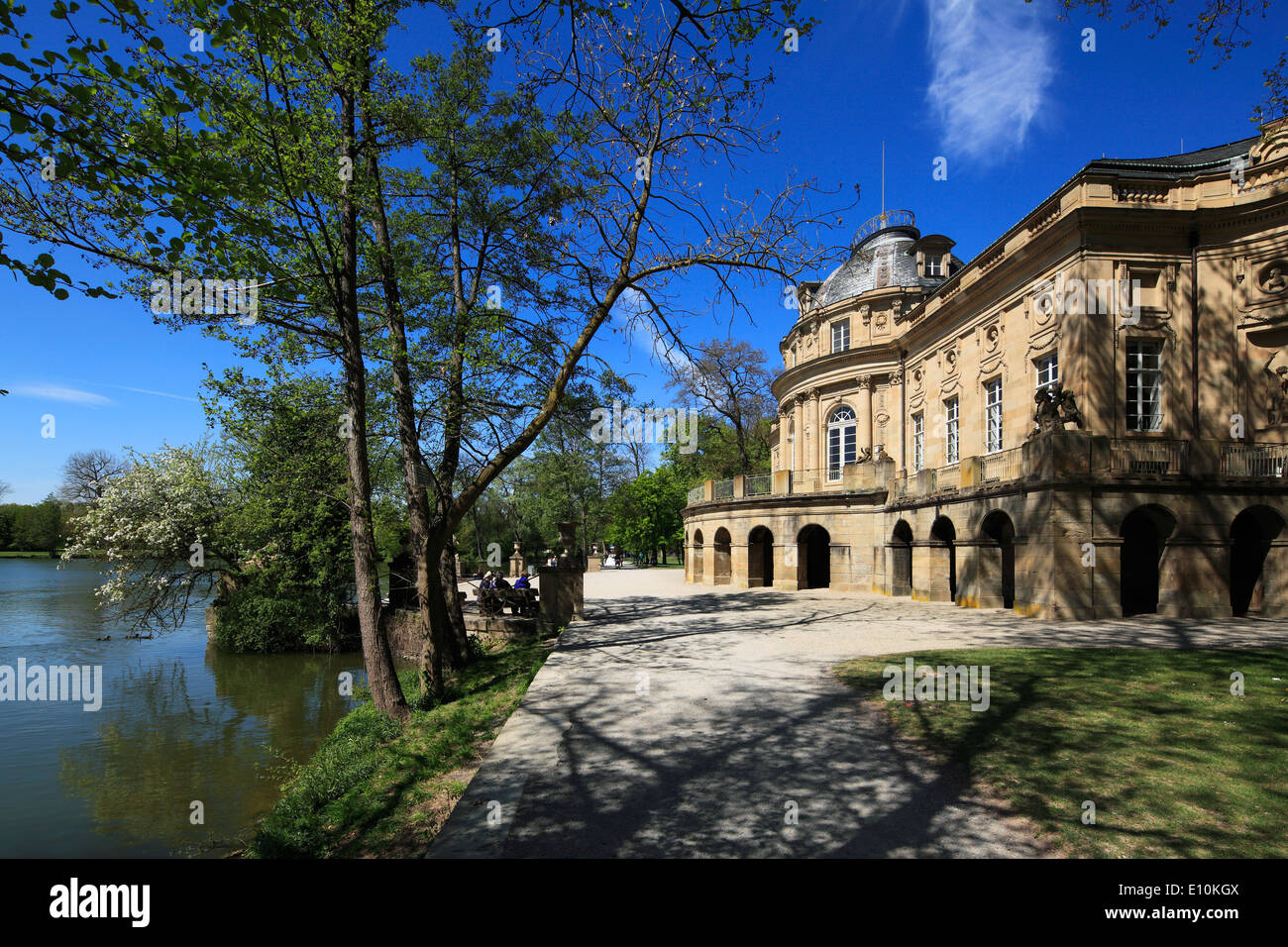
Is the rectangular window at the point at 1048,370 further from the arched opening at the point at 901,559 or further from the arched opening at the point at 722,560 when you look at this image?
the arched opening at the point at 722,560

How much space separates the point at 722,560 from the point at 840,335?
12427 millimetres

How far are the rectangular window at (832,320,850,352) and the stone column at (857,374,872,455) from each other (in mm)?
2315

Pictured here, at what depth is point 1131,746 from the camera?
570 cm

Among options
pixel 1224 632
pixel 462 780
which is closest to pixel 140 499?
pixel 462 780

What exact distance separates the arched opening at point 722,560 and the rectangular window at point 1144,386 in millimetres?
15501

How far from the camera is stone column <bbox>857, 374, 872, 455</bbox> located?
2902 centimetres

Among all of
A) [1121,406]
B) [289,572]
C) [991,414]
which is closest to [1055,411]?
[1121,406]

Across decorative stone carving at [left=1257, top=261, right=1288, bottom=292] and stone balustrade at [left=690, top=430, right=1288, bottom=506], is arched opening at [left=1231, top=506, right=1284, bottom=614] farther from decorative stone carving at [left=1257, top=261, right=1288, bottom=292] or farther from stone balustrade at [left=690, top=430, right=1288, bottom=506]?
decorative stone carving at [left=1257, top=261, right=1288, bottom=292]

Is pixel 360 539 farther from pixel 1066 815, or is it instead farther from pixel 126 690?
pixel 126 690

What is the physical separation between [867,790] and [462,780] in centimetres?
379

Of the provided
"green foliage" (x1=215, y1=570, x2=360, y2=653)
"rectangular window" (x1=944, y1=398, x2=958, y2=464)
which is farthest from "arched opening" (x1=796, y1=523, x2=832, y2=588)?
"green foliage" (x1=215, y1=570, x2=360, y2=653)

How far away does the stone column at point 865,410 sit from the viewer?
95.2 feet

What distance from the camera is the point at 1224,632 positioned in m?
12.4
